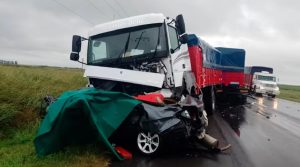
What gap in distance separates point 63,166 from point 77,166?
9.5 inches

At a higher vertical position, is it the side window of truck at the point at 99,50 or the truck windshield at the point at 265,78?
the side window of truck at the point at 99,50

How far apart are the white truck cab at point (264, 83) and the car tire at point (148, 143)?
31786 millimetres

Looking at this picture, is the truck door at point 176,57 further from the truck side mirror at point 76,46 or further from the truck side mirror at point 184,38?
the truck side mirror at point 76,46

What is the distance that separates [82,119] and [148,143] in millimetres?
1375

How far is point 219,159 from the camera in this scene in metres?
6.96

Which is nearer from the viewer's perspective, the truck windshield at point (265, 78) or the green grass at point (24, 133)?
the green grass at point (24, 133)

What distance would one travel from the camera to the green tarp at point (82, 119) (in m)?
6.30

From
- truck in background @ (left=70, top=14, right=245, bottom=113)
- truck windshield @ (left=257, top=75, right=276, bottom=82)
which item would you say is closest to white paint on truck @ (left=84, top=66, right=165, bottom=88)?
truck in background @ (left=70, top=14, right=245, bottom=113)

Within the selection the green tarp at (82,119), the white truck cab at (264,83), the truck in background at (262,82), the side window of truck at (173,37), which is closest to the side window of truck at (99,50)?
the side window of truck at (173,37)

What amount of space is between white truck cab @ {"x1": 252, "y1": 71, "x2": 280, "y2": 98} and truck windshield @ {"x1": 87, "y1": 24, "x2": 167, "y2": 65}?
30.4 metres

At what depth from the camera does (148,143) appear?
22.6ft

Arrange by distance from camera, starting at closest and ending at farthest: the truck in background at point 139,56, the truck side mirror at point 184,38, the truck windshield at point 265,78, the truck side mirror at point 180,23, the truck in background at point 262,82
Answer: the truck in background at point 139,56 → the truck side mirror at point 180,23 → the truck side mirror at point 184,38 → the truck in background at point 262,82 → the truck windshield at point 265,78

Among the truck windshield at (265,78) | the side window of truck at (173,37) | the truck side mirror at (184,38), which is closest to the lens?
the side window of truck at (173,37)

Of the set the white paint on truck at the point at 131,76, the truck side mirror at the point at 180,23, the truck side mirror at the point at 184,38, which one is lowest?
the white paint on truck at the point at 131,76
